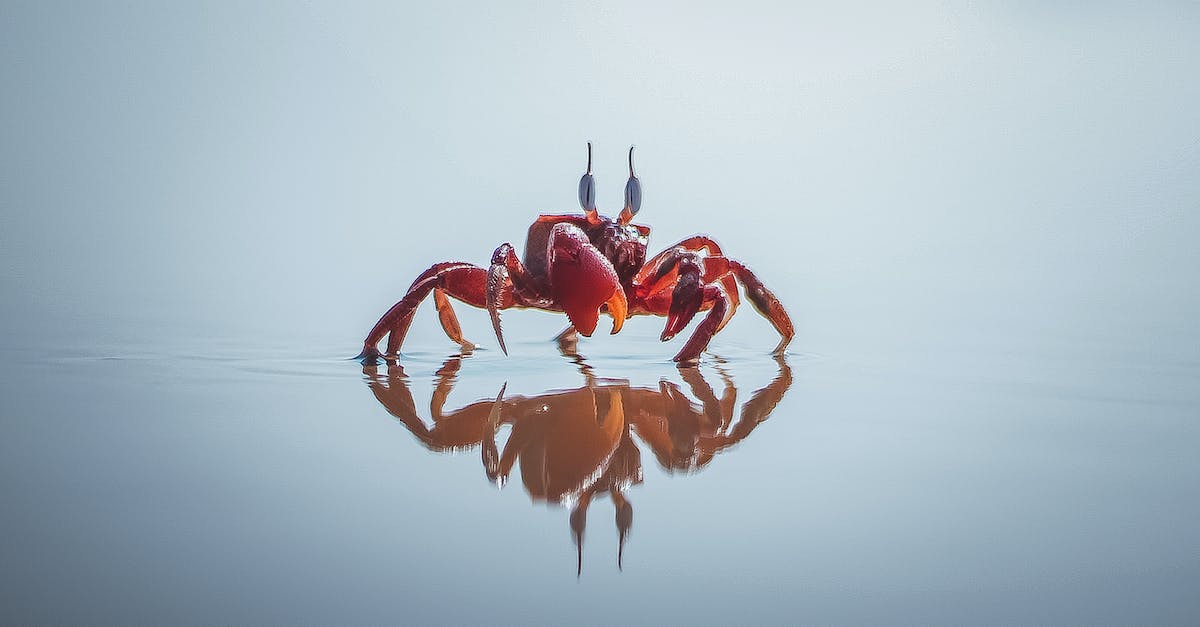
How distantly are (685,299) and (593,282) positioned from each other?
327 millimetres

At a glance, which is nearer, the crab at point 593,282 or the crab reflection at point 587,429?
the crab reflection at point 587,429

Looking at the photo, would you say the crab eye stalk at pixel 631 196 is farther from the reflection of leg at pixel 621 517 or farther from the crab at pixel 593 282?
the reflection of leg at pixel 621 517

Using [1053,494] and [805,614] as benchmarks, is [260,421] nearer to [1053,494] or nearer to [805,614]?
[805,614]

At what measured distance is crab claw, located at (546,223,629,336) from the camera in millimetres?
2885

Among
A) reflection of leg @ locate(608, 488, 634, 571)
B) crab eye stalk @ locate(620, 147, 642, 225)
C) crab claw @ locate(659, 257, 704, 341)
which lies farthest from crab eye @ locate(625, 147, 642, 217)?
reflection of leg @ locate(608, 488, 634, 571)

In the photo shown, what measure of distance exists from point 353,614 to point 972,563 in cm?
74

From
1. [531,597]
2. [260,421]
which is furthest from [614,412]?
[531,597]

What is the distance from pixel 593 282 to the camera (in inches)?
113

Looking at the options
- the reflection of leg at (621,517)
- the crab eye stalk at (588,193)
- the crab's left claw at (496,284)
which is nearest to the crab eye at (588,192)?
the crab eye stalk at (588,193)

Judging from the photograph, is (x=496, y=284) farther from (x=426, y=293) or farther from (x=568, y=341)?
(x=568, y=341)

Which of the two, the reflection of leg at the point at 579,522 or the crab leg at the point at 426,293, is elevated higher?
the crab leg at the point at 426,293

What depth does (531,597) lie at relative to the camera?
0.99 meters

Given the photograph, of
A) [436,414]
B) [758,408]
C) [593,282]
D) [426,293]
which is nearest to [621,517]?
[436,414]

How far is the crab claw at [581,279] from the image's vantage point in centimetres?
288
